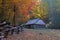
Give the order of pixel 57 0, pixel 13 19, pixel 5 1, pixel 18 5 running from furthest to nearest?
pixel 57 0 → pixel 13 19 → pixel 18 5 → pixel 5 1

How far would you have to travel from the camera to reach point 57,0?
4531cm

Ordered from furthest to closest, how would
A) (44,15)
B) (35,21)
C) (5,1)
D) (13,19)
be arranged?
(44,15) < (35,21) < (13,19) < (5,1)

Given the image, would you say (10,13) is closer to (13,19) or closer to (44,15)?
(13,19)

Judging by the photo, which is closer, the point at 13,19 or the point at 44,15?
the point at 13,19

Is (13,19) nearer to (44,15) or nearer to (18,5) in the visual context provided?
(18,5)

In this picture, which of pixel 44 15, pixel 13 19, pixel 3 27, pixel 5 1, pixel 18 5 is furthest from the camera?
pixel 44 15

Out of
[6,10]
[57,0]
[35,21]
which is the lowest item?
[35,21]

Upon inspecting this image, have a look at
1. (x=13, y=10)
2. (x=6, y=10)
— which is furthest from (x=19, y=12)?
(x=6, y=10)

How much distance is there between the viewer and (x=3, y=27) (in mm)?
15188

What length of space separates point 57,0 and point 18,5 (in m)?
21.2

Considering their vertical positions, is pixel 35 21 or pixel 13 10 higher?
pixel 13 10

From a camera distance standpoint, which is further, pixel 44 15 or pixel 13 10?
pixel 44 15

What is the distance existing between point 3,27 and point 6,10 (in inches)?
346

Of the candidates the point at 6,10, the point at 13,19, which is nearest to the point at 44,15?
the point at 13,19
